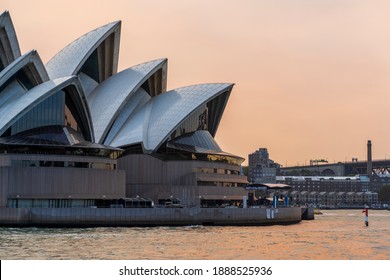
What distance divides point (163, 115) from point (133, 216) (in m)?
20.6

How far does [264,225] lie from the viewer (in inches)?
3258

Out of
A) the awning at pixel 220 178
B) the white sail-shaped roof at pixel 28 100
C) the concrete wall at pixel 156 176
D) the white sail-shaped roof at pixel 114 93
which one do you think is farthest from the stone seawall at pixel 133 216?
the white sail-shaped roof at pixel 114 93

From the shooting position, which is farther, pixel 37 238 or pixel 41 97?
pixel 41 97

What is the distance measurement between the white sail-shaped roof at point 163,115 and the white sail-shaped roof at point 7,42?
14.4m

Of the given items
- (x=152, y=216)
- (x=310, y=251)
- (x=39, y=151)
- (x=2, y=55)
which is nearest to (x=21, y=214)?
(x=39, y=151)

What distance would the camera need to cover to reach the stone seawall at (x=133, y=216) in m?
71.0

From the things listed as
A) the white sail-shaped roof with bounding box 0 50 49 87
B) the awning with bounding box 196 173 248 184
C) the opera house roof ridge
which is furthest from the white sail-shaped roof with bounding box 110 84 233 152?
the white sail-shaped roof with bounding box 0 50 49 87

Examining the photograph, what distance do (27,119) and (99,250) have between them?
107 feet

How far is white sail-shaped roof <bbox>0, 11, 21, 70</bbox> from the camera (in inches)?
3223

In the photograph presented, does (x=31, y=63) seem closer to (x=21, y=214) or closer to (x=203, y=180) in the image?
(x=21, y=214)

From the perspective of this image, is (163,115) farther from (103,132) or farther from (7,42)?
(7,42)

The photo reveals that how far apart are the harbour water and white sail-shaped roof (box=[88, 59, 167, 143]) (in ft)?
73.3

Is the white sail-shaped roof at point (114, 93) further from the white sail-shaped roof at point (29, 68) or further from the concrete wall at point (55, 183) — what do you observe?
the concrete wall at point (55, 183)

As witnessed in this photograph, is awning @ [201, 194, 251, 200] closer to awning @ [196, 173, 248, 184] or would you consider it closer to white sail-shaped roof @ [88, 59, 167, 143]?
awning @ [196, 173, 248, 184]
